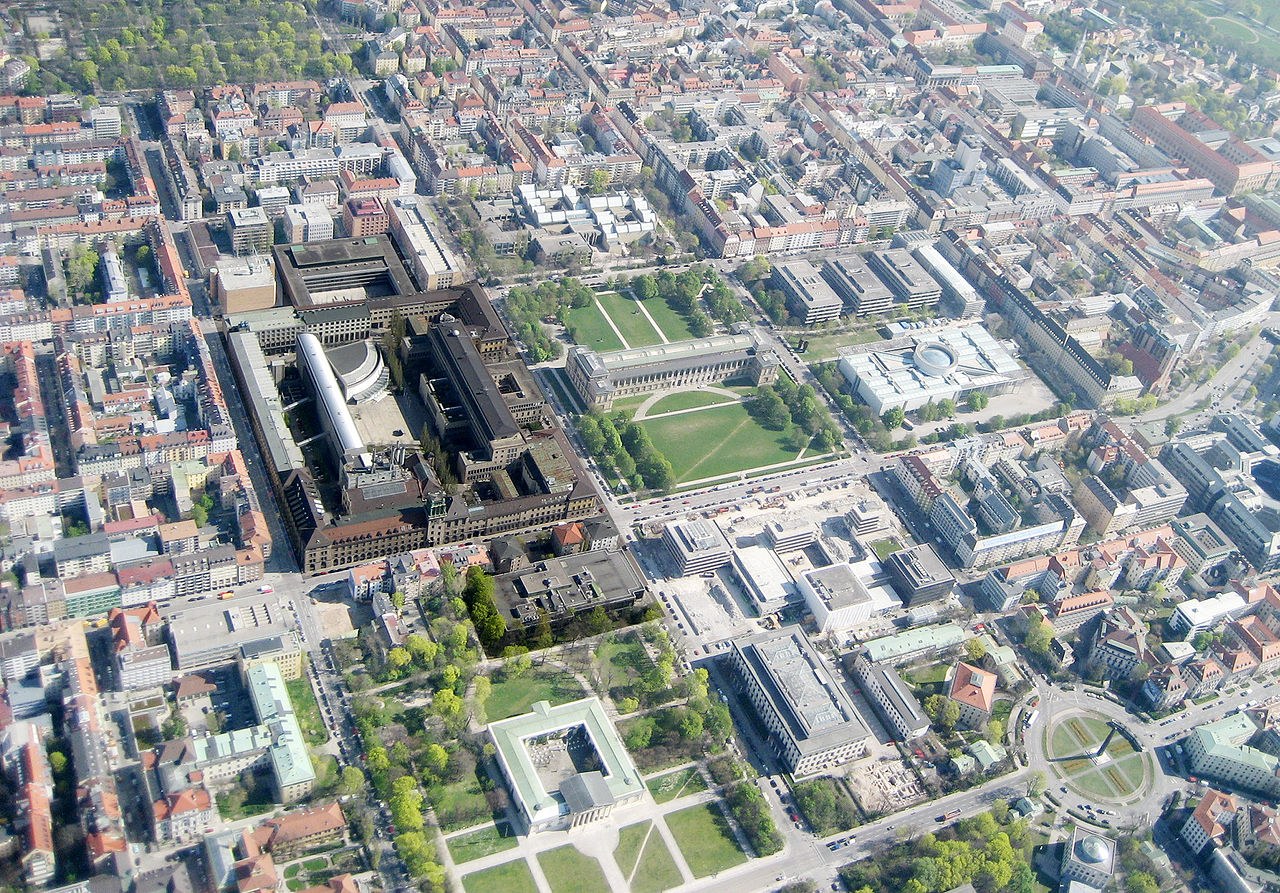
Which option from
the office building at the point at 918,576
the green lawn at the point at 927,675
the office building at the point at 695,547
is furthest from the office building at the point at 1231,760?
the office building at the point at 695,547

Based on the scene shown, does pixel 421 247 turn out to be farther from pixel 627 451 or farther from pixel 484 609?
pixel 484 609

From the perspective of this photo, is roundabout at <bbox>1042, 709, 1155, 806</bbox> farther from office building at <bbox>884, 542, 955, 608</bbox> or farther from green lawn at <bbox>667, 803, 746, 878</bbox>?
green lawn at <bbox>667, 803, 746, 878</bbox>

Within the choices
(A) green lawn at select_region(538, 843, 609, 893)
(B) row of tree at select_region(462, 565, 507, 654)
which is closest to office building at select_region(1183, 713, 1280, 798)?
(A) green lawn at select_region(538, 843, 609, 893)

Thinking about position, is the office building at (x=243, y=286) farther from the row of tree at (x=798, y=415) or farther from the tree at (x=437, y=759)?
the tree at (x=437, y=759)

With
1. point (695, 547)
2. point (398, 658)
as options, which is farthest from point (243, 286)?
point (695, 547)

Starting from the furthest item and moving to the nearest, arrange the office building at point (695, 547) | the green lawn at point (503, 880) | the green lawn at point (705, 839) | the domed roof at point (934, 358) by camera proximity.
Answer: the domed roof at point (934, 358), the office building at point (695, 547), the green lawn at point (705, 839), the green lawn at point (503, 880)

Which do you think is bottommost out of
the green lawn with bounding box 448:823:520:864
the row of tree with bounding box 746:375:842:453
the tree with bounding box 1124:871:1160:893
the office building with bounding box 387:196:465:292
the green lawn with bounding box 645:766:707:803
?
the tree with bounding box 1124:871:1160:893

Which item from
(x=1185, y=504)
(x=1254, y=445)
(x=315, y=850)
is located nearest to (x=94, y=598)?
(x=315, y=850)
